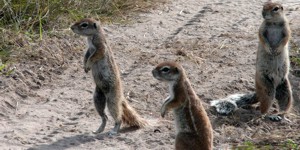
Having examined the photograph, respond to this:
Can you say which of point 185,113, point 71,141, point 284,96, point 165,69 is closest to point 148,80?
point 284,96

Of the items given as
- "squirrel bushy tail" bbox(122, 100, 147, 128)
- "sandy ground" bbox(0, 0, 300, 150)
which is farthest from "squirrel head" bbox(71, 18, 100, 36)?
"sandy ground" bbox(0, 0, 300, 150)

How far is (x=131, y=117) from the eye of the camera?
810 cm

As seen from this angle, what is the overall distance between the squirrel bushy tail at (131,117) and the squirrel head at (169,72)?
3.34 feet

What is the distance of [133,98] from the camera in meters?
8.99

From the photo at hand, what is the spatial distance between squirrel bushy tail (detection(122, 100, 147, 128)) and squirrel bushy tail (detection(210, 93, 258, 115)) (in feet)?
3.54

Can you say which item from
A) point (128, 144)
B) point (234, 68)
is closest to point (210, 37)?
point (234, 68)

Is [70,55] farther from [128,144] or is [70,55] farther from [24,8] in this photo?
[128,144]

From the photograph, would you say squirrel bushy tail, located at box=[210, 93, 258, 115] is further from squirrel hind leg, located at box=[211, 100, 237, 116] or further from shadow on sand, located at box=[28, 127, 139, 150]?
shadow on sand, located at box=[28, 127, 139, 150]

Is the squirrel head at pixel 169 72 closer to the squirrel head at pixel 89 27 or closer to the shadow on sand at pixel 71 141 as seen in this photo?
the shadow on sand at pixel 71 141

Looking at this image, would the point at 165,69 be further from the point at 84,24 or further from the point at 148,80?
the point at 148,80

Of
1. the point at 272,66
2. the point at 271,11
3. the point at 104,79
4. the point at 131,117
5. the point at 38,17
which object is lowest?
the point at 131,117

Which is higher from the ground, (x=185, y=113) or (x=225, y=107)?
(x=185, y=113)

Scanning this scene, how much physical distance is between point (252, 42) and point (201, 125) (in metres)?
4.75

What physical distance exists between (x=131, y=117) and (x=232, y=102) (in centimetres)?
138
